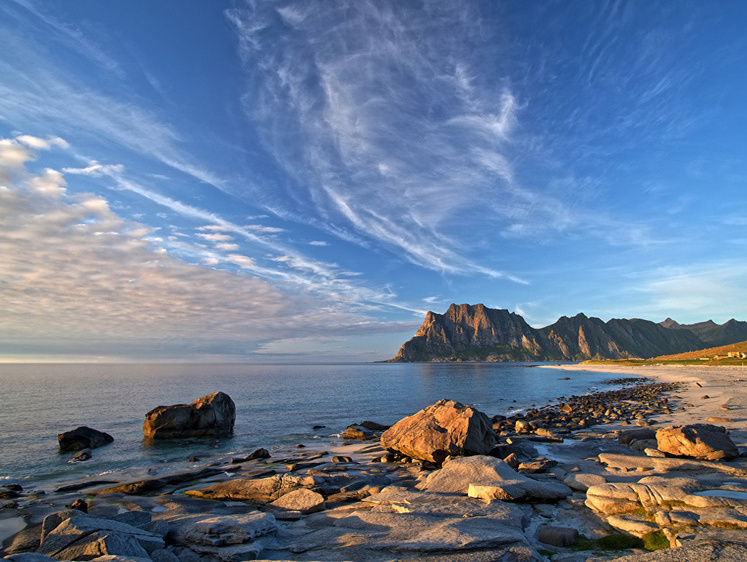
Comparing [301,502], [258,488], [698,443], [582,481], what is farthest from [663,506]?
[258,488]

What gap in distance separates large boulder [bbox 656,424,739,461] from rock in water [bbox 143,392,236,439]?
32.7 metres

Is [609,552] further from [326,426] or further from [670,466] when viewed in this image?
[326,426]

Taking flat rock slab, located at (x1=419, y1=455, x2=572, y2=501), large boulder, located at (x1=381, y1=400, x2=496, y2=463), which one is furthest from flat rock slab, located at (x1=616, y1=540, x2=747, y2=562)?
large boulder, located at (x1=381, y1=400, x2=496, y2=463)

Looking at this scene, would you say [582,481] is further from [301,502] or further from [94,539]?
[94,539]

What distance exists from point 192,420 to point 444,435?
2479 cm

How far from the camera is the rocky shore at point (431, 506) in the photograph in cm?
862

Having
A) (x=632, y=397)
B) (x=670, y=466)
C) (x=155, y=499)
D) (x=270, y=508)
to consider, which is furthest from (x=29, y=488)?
(x=632, y=397)

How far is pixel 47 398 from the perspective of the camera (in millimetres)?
63156

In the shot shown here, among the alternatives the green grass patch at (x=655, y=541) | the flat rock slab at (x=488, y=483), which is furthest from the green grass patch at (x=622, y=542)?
the flat rock slab at (x=488, y=483)

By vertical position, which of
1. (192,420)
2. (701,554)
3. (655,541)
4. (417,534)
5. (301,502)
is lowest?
(301,502)

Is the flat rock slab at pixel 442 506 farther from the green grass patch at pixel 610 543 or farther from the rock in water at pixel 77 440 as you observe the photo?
the rock in water at pixel 77 440

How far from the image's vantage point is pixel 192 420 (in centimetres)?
3409

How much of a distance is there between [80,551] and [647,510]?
1432 cm

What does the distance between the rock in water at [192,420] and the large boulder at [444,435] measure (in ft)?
62.9
